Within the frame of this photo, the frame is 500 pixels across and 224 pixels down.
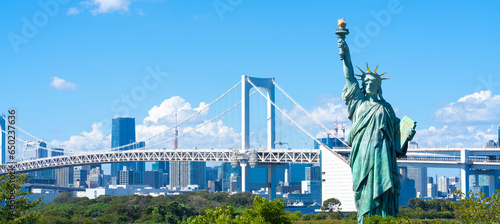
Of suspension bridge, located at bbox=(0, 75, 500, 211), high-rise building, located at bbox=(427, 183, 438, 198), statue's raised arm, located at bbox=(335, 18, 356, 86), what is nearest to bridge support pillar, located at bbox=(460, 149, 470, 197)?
suspension bridge, located at bbox=(0, 75, 500, 211)

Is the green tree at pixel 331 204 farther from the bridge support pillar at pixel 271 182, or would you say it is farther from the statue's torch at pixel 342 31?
the statue's torch at pixel 342 31

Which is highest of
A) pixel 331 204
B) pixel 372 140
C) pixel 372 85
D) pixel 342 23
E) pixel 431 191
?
pixel 342 23

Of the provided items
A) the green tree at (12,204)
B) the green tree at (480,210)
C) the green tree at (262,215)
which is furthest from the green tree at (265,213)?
the green tree at (12,204)

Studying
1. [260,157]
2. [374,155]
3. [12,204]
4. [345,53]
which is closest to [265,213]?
[374,155]

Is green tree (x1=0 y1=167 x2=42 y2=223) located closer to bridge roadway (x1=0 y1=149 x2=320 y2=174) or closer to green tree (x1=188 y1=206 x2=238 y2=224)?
green tree (x1=188 y1=206 x2=238 y2=224)

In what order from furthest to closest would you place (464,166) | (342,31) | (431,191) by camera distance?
(431,191)
(464,166)
(342,31)

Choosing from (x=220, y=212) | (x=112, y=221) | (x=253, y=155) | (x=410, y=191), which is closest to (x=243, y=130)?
(x=253, y=155)

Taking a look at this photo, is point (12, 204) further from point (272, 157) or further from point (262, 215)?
point (272, 157)
